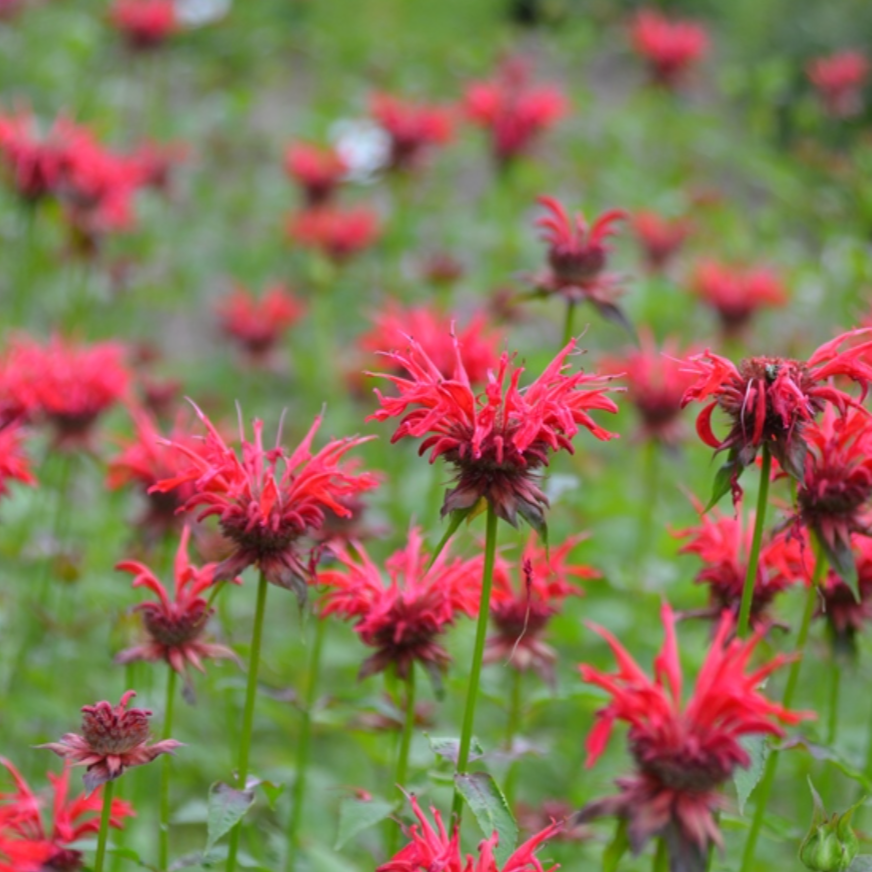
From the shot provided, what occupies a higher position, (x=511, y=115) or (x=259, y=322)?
(x=511, y=115)

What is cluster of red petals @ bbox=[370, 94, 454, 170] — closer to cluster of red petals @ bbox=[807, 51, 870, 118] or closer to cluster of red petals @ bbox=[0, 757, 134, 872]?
cluster of red petals @ bbox=[807, 51, 870, 118]

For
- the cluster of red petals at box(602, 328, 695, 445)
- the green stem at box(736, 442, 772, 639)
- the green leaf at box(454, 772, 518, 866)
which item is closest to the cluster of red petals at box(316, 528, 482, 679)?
the green leaf at box(454, 772, 518, 866)

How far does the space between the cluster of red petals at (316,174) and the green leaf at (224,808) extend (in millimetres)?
2899

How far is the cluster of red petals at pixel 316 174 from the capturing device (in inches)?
159

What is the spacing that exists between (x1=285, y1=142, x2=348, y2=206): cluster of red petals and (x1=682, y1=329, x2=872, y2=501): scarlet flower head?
9.28ft

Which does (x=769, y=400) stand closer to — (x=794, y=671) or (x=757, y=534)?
(x=757, y=534)

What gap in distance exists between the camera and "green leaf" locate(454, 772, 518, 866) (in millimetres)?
1230

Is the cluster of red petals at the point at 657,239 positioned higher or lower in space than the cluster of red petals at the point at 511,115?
lower

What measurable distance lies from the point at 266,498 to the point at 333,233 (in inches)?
101

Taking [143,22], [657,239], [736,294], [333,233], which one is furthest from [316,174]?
[736,294]

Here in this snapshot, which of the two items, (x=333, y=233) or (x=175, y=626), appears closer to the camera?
(x=175, y=626)

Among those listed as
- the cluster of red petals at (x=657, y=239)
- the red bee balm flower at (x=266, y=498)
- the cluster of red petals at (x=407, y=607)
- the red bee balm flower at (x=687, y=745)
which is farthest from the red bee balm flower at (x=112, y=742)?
the cluster of red petals at (x=657, y=239)

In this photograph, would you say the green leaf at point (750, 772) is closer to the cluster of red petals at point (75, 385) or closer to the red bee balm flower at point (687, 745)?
the red bee balm flower at point (687, 745)

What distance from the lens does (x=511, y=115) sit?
3523mm
